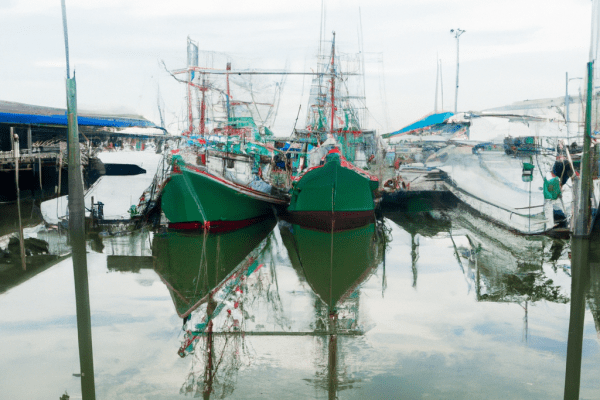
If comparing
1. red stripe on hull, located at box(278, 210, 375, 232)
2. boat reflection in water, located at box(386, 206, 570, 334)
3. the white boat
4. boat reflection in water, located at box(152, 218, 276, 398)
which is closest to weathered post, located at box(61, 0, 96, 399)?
boat reflection in water, located at box(152, 218, 276, 398)

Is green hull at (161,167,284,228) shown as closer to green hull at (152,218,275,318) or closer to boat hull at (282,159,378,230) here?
green hull at (152,218,275,318)

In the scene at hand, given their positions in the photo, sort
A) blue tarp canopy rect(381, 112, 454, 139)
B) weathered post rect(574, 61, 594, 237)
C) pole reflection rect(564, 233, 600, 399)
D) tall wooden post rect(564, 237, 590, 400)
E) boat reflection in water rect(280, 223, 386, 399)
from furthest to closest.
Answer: blue tarp canopy rect(381, 112, 454, 139) < weathered post rect(574, 61, 594, 237) < boat reflection in water rect(280, 223, 386, 399) < pole reflection rect(564, 233, 600, 399) < tall wooden post rect(564, 237, 590, 400)

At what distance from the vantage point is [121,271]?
9.25 meters

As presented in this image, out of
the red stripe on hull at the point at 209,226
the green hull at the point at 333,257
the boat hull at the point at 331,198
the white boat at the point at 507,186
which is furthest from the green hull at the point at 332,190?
the white boat at the point at 507,186

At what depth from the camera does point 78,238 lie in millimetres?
12125

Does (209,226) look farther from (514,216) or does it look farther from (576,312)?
(576,312)

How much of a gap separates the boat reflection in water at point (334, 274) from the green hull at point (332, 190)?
2.31 feet

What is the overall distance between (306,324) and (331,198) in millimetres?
8274

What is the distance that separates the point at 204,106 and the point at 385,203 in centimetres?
784

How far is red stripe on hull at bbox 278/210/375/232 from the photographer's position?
581 inches

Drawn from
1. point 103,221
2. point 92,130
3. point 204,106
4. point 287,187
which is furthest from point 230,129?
point 92,130

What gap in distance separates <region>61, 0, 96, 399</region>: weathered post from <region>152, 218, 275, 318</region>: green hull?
1176 mm

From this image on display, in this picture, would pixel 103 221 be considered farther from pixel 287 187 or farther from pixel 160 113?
pixel 160 113

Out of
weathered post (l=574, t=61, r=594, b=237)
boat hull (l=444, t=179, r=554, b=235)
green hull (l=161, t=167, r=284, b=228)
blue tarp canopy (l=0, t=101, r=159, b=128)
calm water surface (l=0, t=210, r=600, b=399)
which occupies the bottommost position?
calm water surface (l=0, t=210, r=600, b=399)
